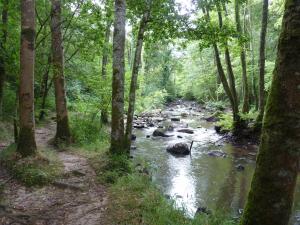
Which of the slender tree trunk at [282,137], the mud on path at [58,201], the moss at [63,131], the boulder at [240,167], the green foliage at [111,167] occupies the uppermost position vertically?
the slender tree trunk at [282,137]

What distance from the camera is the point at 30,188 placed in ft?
19.6

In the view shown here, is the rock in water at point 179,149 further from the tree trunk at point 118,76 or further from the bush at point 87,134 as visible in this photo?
the tree trunk at point 118,76

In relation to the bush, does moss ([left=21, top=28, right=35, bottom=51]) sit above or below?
above

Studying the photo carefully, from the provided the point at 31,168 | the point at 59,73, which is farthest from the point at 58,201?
the point at 59,73

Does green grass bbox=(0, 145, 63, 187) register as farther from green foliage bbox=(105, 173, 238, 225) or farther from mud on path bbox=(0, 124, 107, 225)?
green foliage bbox=(105, 173, 238, 225)

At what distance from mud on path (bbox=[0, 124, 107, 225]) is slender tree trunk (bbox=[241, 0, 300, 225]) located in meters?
2.79

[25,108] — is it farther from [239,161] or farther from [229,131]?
[229,131]

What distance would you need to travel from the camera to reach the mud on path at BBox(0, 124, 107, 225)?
4899mm

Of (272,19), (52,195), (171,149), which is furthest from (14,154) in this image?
(272,19)

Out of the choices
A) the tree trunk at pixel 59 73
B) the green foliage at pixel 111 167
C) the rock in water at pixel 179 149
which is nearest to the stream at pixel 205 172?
the rock in water at pixel 179 149

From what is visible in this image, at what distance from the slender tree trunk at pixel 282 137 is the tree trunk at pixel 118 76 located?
5157 mm

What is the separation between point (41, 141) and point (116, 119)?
11.0 ft

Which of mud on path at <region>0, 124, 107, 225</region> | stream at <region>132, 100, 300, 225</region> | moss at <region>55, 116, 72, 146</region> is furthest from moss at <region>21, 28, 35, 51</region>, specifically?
stream at <region>132, 100, 300, 225</region>

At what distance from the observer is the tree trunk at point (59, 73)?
910cm
